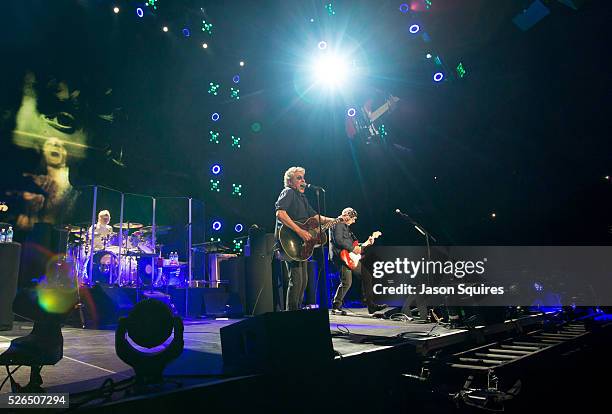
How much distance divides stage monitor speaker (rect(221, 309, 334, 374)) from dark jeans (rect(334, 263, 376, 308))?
4759mm

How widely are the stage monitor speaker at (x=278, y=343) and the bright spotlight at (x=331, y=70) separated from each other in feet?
30.1

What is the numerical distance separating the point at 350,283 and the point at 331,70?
19.8 feet

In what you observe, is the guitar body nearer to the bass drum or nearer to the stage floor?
the stage floor

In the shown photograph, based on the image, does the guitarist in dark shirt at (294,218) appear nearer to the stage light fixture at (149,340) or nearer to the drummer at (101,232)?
the stage light fixture at (149,340)

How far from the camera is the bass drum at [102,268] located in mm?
8430

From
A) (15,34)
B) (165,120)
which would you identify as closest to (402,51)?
(165,120)

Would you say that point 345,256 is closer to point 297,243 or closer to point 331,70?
point 297,243

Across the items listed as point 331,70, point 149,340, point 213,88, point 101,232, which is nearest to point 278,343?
point 149,340

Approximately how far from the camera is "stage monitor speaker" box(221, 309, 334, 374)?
2748mm

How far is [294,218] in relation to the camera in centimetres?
441

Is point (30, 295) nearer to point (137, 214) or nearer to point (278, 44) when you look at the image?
point (137, 214)

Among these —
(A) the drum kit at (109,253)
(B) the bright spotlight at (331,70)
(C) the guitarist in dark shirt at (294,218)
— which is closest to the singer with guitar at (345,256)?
(C) the guitarist in dark shirt at (294,218)

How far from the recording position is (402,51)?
9.90 m

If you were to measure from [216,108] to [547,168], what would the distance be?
13.6 metres
